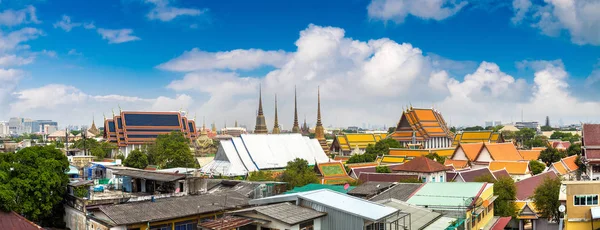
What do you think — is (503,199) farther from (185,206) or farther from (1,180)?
(1,180)

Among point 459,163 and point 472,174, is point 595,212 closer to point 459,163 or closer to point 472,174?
point 472,174

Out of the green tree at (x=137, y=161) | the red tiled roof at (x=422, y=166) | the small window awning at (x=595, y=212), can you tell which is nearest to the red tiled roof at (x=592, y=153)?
the red tiled roof at (x=422, y=166)

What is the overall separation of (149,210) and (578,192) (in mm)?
15085

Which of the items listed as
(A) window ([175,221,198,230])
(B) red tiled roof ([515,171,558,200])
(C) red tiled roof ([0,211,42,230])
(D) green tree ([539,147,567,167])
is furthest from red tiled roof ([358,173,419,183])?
(C) red tiled roof ([0,211,42,230])

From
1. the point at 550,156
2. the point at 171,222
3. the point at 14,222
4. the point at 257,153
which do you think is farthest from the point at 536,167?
the point at 14,222

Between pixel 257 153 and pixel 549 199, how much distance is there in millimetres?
28641

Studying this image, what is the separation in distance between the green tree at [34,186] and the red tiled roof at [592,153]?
33598 millimetres

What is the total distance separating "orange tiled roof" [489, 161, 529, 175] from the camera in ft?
145

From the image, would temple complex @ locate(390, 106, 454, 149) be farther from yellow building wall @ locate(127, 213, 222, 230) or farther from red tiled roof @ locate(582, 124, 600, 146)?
yellow building wall @ locate(127, 213, 222, 230)

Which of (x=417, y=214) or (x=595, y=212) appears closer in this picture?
(x=595, y=212)

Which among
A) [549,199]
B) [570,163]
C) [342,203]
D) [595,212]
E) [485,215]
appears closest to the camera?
[342,203]

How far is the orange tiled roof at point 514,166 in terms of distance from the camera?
44156mm

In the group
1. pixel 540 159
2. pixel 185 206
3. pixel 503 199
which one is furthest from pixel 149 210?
pixel 540 159

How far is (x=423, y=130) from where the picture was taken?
231 feet
